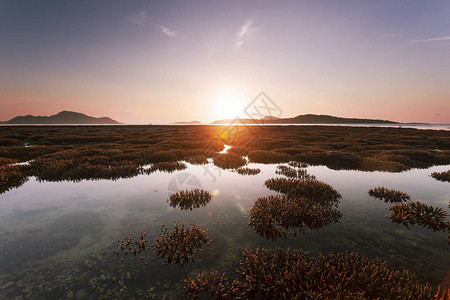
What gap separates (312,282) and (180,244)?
4.04m

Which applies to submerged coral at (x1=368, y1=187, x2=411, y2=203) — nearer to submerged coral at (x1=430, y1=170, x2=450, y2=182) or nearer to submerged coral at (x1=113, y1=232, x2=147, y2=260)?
submerged coral at (x1=430, y1=170, x2=450, y2=182)

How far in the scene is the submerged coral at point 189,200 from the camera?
33.6 feet

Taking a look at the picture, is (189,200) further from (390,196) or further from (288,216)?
(390,196)

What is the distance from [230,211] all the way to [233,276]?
417cm

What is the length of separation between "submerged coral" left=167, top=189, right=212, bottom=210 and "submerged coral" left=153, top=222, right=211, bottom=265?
261cm

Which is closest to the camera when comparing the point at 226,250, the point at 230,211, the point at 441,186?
the point at 226,250

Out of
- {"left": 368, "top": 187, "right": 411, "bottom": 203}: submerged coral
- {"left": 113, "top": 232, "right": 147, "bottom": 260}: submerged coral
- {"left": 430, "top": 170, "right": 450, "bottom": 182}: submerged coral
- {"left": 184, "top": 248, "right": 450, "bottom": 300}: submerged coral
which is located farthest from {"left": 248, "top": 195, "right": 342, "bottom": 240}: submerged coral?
{"left": 430, "top": 170, "right": 450, "bottom": 182}: submerged coral

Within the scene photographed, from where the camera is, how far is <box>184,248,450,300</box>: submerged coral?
438 cm

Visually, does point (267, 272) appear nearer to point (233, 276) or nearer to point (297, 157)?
point (233, 276)

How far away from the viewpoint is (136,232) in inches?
298

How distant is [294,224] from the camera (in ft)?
27.5

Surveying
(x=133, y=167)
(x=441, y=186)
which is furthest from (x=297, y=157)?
(x=133, y=167)

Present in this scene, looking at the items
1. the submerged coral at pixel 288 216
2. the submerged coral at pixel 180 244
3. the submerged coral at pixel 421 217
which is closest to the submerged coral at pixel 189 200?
the submerged coral at pixel 180 244

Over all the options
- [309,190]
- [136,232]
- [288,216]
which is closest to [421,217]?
[309,190]
